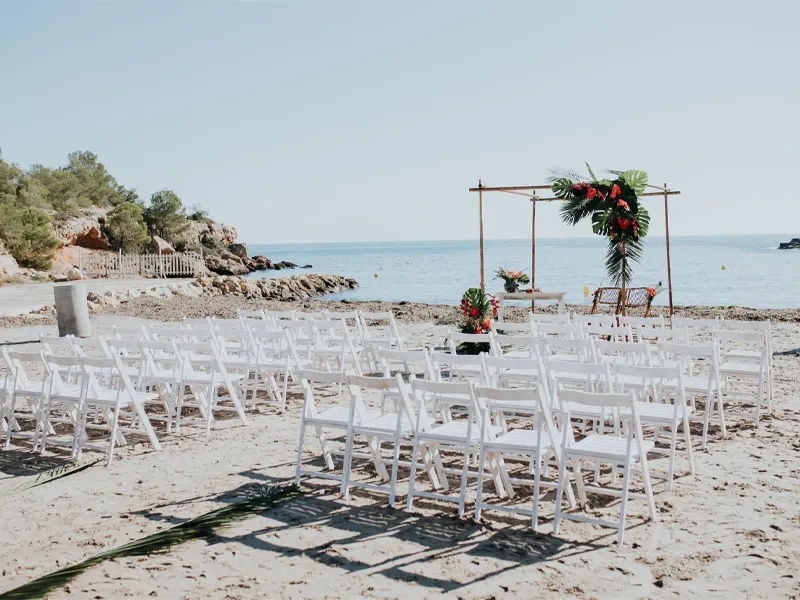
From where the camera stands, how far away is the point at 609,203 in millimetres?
11695

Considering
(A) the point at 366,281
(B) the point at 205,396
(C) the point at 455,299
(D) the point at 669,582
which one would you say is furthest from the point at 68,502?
(A) the point at 366,281

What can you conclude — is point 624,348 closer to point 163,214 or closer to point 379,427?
point 379,427

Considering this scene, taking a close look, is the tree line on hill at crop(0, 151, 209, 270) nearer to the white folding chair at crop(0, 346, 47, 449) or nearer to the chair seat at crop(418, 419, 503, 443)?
the white folding chair at crop(0, 346, 47, 449)

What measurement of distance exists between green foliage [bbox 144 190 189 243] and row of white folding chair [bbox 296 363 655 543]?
50246 mm

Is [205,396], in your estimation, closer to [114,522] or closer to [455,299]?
[114,522]

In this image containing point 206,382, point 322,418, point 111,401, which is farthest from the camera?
point 206,382

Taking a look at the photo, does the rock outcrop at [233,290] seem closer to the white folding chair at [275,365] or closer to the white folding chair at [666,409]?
the white folding chair at [275,365]

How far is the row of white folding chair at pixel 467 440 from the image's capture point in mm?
4375

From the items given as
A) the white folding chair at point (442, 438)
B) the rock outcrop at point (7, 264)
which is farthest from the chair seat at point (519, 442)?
the rock outcrop at point (7, 264)

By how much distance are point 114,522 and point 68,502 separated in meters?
0.59

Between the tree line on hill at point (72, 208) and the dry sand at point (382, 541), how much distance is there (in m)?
32.0

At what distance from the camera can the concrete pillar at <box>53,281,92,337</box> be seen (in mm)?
14539

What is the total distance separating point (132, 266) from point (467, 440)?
30565 mm

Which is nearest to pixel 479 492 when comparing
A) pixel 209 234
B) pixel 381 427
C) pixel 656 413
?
pixel 381 427
